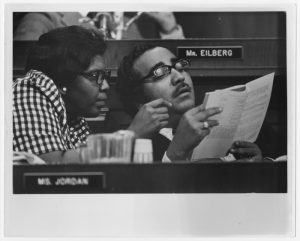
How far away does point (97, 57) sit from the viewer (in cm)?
179

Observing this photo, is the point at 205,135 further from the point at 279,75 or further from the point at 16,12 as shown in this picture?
the point at 16,12

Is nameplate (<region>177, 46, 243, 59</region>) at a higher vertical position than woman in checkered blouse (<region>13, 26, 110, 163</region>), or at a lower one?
higher

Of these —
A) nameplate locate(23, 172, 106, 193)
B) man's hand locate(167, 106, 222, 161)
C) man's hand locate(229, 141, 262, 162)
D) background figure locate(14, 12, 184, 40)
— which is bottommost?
nameplate locate(23, 172, 106, 193)

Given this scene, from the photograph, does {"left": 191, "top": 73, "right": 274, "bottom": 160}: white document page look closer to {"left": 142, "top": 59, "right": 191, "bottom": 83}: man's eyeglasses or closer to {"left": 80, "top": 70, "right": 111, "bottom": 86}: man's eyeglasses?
{"left": 142, "top": 59, "right": 191, "bottom": 83}: man's eyeglasses

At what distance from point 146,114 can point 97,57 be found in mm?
304

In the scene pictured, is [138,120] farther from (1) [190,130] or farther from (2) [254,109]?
(2) [254,109]

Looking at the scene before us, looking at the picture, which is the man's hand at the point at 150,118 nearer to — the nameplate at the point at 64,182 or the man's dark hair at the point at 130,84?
the man's dark hair at the point at 130,84

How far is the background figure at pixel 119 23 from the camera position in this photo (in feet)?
5.89

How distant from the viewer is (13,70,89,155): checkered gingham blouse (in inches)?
69.3

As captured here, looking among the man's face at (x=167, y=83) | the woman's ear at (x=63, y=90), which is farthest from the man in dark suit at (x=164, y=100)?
the woman's ear at (x=63, y=90)

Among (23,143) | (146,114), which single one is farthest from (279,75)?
(23,143)

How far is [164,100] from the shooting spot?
179cm

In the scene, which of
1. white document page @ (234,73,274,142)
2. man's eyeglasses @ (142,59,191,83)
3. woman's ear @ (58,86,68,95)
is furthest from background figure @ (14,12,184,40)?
white document page @ (234,73,274,142)

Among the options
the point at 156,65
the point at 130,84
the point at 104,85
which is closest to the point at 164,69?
the point at 156,65
